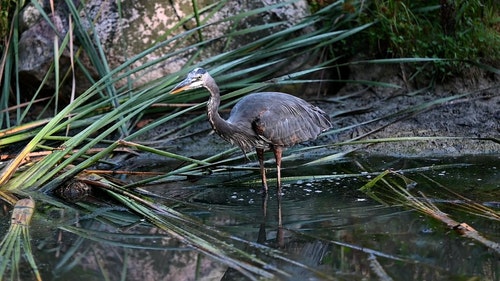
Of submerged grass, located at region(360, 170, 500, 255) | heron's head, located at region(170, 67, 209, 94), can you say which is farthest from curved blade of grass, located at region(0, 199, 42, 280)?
submerged grass, located at region(360, 170, 500, 255)

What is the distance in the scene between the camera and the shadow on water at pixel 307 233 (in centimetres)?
388

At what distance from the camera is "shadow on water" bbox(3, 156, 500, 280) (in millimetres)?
3875

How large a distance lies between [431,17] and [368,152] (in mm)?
1898

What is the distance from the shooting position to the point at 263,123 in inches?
218

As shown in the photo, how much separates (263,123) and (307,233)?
4.19ft

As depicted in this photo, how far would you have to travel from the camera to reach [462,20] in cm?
746

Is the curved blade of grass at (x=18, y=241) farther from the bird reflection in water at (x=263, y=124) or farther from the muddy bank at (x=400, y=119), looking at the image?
the muddy bank at (x=400, y=119)

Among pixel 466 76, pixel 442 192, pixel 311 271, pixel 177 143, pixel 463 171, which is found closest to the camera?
pixel 311 271

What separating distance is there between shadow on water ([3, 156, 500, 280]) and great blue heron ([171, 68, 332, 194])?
250mm

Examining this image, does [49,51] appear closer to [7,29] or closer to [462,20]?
[7,29]

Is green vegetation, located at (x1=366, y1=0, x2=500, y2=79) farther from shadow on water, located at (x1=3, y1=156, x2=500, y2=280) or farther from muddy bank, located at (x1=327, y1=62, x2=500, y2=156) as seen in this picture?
shadow on water, located at (x1=3, y1=156, x2=500, y2=280)

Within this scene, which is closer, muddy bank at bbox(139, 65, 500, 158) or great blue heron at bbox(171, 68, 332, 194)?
great blue heron at bbox(171, 68, 332, 194)

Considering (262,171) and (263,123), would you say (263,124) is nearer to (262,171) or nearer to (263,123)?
(263,123)

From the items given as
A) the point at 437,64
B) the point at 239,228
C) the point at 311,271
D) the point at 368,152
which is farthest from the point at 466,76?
the point at 311,271
